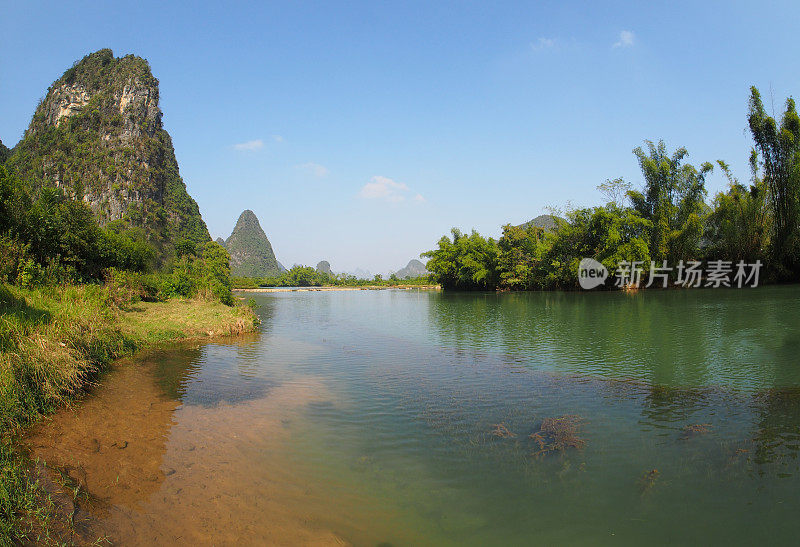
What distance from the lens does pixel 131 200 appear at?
101812 mm

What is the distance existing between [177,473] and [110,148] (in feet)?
420

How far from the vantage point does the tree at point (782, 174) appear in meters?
38.0

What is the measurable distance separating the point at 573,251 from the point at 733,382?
44686mm

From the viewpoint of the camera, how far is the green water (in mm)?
4969

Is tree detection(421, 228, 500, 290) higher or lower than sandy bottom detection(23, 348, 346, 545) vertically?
higher

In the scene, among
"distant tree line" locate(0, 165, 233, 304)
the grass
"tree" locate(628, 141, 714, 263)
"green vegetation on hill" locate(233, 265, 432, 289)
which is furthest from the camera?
"green vegetation on hill" locate(233, 265, 432, 289)

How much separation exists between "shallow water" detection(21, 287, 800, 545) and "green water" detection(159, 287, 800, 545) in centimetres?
4

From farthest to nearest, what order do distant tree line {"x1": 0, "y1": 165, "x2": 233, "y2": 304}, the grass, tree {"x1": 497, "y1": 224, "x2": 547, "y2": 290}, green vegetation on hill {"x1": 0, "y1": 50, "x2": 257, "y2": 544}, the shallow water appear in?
1. tree {"x1": 497, "y1": 224, "x2": 547, "y2": 290}
2. distant tree line {"x1": 0, "y1": 165, "x2": 233, "y2": 304}
3. green vegetation on hill {"x1": 0, "y1": 50, "x2": 257, "y2": 544}
4. the shallow water
5. the grass

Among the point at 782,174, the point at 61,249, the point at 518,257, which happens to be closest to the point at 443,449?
the point at 61,249

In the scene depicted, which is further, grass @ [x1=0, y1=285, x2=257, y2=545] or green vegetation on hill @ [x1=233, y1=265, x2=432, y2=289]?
green vegetation on hill @ [x1=233, y1=265, x2=432, y2=289]

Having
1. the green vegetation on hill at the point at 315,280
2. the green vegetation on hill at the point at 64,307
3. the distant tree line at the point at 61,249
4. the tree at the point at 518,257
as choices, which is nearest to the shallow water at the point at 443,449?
the green vegetation on hill at the point at 64,307

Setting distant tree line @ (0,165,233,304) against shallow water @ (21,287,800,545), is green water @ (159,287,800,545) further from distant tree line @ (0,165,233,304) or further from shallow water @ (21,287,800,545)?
distant tree line @ (0,165,233,304)

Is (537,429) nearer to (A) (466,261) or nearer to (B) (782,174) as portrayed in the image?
(B) (782,174)

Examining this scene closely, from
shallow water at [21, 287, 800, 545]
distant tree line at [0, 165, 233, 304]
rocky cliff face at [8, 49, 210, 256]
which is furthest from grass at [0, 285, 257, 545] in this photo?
rocky cliff face at [8, 49, 210, 256]
